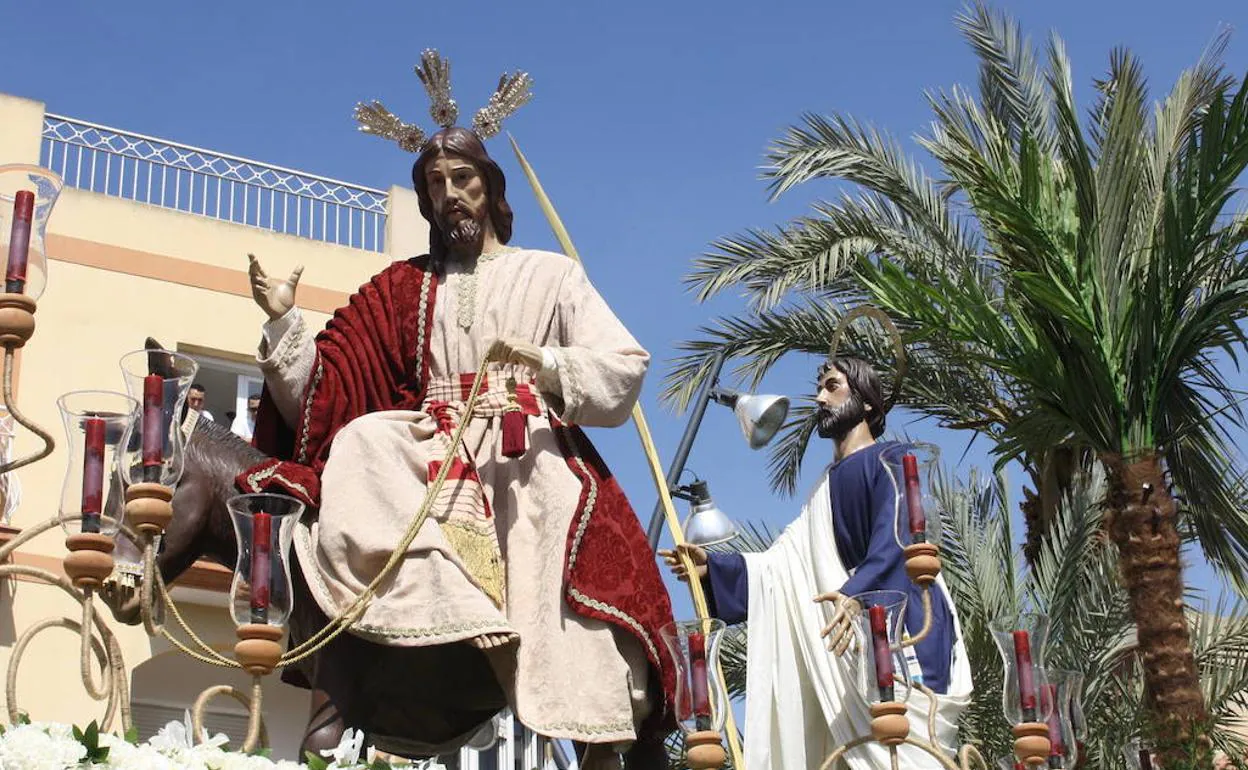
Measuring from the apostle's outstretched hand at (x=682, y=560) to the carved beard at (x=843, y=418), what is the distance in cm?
75

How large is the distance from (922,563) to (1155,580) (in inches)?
231

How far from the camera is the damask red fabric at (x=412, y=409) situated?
684 centimetres

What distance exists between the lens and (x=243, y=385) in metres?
20.7

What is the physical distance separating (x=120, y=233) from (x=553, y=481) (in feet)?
47.5

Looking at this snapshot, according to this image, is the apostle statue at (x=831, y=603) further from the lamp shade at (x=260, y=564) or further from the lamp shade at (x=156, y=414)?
the lamp shade at (x=156, y=414)

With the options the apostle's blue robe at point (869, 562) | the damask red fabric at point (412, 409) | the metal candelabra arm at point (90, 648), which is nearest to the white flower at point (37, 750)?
the metal candelabra arm at point (90, 648)

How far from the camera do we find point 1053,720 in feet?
23.6

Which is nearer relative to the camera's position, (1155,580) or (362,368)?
(362,368)

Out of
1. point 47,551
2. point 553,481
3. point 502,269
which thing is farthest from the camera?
point 47,551

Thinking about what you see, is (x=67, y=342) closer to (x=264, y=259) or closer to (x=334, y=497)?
(x=264, y=259)

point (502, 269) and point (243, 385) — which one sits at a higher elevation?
point (243, 385)

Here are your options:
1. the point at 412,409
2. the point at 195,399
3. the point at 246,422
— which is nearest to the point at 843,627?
the point at 412,409

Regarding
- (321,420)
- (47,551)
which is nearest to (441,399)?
(321,420)

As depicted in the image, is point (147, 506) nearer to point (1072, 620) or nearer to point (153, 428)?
point (153, 428)
